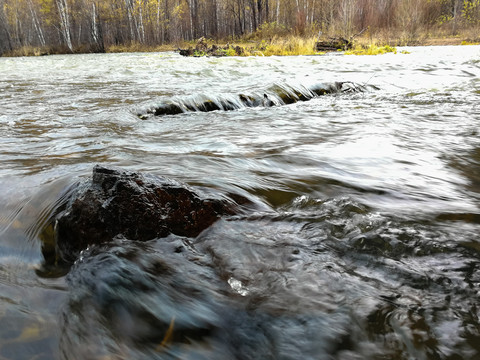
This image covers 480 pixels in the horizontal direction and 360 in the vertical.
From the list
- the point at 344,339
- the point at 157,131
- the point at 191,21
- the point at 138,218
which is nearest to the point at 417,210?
the point at 344,339

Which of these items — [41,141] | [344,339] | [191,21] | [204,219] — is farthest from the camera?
[191,21]

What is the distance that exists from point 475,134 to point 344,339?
121 inches

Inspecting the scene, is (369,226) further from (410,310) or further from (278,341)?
(278,341)

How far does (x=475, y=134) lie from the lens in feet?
10.4

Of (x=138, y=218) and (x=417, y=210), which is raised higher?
(x=138, y=218)

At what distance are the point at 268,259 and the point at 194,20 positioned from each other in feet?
115

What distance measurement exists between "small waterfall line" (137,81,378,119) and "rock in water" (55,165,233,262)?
2.92 meters

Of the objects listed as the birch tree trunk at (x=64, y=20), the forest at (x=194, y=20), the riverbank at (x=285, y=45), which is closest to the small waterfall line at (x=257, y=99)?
the riverbank at (x=285, y=45)

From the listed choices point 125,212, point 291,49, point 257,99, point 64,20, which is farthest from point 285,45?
point 64,20

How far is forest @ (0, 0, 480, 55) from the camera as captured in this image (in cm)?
2428

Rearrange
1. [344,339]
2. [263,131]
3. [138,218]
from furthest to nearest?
1. [263,131]
2. [138,218]
3. [344,339]

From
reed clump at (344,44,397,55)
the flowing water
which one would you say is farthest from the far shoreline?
the flowing water

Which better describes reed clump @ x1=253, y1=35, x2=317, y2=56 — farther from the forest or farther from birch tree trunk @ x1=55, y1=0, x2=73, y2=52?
birch tree trunk @ x1=55, y1=0, x2=73, y2=52

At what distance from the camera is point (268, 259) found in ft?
4.40
